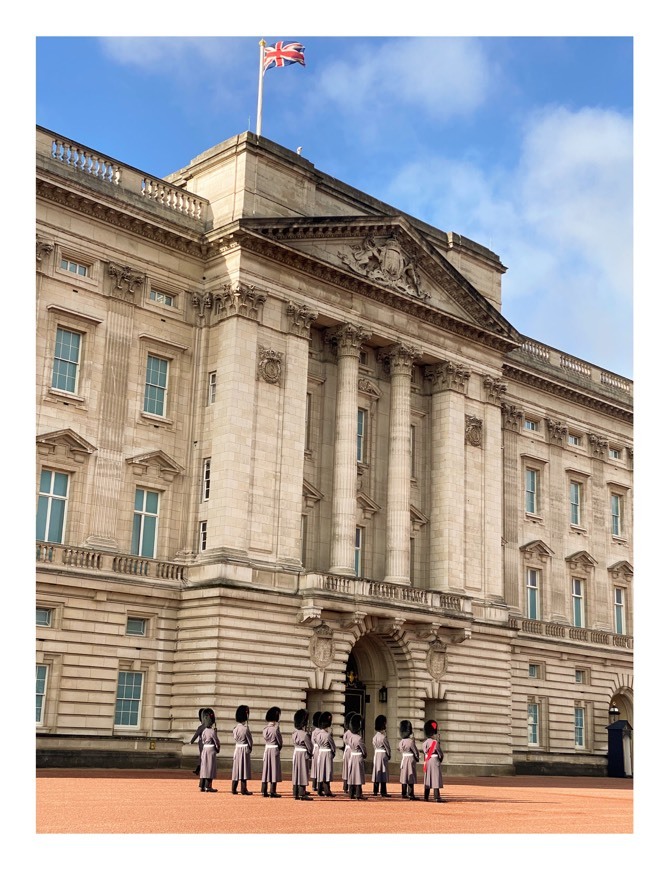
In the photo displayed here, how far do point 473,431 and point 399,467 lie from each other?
17.0ft

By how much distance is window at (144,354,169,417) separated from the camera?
128ft

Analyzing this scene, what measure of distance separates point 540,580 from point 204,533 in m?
20.2

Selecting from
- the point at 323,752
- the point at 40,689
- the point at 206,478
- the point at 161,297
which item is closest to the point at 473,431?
the point at 206,478

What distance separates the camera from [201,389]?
131 feet

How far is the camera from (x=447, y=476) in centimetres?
4569

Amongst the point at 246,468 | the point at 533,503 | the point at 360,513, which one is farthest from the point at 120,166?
the point at 533,503

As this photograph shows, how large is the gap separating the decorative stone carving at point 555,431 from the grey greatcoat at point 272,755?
32.0 m

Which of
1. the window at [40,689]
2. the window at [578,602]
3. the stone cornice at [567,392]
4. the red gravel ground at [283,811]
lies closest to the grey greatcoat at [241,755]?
the red gravel ground at [283,811]

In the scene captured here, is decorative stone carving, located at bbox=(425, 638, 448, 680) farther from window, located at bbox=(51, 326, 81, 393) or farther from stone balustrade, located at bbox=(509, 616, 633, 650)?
window, located at bbox=(51, 326, 81, 393)

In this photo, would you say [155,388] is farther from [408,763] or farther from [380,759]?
[408,763]

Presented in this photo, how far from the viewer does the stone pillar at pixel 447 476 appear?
147 feet

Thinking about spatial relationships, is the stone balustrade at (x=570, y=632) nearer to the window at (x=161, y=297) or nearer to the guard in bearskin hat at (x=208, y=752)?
the window at (x=161, y=297)

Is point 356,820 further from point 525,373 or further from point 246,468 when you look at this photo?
point 525,373

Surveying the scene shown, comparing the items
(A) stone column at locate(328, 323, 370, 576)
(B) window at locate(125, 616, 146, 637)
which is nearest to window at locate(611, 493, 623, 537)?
(A) stone column at locate(328, 323, 370, 576)
